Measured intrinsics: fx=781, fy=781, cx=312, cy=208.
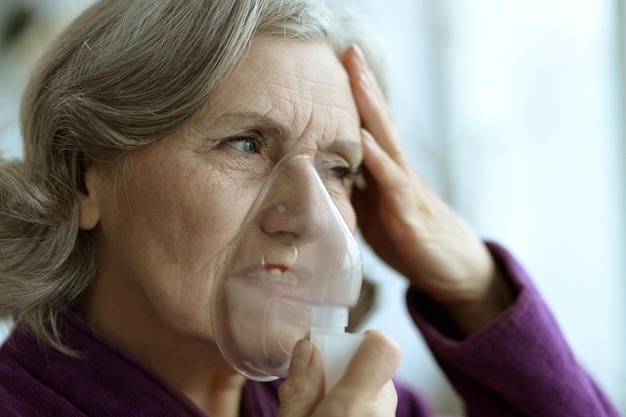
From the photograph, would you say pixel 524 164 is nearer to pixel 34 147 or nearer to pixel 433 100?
pixel 433 100

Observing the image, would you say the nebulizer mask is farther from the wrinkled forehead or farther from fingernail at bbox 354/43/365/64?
fingernail at bbox 354/43/365/64

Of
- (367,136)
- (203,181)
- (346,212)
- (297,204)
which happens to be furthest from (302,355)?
(367,136)

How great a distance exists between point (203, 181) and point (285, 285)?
0.24 metres

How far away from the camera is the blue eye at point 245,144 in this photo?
3.49 feet

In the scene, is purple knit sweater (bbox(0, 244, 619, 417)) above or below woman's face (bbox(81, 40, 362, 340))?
below

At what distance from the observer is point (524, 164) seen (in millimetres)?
2521

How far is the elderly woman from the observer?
1030 millimetres

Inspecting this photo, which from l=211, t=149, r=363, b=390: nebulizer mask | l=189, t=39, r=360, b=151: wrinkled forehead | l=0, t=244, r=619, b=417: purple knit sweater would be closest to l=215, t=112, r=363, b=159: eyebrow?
l=189, t=39, r=360, b=151: wrinkled forehead

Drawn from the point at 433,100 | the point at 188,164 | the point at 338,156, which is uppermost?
the point at 188,164

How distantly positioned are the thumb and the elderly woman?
0.16 metres

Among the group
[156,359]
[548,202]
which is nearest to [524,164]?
[548,202]

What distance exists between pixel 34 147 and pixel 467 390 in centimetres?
82

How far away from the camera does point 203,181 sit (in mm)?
1033

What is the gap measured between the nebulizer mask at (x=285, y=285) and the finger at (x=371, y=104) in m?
0.33
